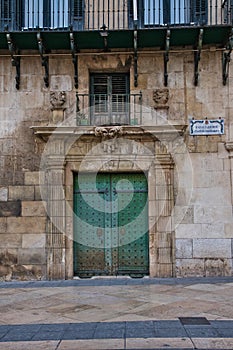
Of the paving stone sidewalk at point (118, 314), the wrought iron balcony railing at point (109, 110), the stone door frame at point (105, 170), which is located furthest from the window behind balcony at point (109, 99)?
the paving stone sidewalk at point (118, 314)

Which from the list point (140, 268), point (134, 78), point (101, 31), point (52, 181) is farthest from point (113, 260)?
point (101, 31)

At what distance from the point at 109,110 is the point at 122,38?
1.45m

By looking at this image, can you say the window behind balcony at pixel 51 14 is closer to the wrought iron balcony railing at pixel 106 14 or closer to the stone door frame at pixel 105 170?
the wrought iron balcony railing at pixel 106 14

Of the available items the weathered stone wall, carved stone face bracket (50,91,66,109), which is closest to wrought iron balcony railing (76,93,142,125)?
the weathered stone wall

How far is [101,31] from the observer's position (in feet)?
27.1

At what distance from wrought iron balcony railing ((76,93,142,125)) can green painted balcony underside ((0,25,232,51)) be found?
1.03 m

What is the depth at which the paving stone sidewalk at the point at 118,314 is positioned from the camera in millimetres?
4531

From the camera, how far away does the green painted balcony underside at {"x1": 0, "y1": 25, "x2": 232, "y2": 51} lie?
833 centimetres

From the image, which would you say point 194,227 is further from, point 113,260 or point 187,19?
point 187,19

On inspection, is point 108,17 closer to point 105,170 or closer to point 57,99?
point 57,99

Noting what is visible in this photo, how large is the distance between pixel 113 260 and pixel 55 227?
1367 millimetres

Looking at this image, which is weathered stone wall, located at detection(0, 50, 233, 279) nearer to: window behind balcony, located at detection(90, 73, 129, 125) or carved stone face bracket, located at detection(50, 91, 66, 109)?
carved stone face bracket, located at detection(50, 91, 66, 109)

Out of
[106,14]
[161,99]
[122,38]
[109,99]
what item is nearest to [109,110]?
[109,99]

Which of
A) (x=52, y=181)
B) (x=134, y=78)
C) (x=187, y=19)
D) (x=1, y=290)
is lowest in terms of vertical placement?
(x=1, y=290)
